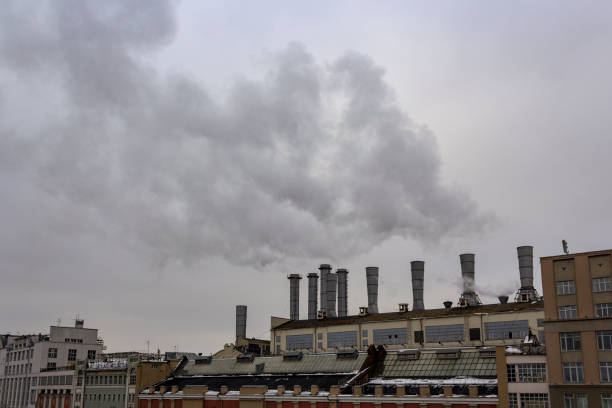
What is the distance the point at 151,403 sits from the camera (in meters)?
90.0

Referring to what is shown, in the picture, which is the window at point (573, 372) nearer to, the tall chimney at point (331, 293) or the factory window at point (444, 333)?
the factory window at point (444, 333)

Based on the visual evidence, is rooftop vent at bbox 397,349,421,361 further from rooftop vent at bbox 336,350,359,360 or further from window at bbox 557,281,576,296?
window at bbox 557,281,576,296

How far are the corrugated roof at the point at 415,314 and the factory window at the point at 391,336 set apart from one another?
1931 millimetres

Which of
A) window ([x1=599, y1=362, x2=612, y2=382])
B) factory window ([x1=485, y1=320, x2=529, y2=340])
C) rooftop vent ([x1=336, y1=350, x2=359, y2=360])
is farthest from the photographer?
factory window ([x1=485, y1=320, x2=529, y2=340])

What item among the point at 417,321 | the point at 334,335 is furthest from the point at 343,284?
the point at 417,321

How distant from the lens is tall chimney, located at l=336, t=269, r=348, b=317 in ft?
422

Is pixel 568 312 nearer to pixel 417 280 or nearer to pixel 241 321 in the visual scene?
pixel 417 280

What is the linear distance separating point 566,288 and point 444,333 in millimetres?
41799

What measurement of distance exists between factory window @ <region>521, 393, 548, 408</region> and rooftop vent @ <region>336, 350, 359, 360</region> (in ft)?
83.0

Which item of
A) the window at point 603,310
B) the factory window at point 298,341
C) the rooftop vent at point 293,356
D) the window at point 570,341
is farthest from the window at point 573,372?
the factory window at point 298,341

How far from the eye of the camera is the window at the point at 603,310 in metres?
55.7

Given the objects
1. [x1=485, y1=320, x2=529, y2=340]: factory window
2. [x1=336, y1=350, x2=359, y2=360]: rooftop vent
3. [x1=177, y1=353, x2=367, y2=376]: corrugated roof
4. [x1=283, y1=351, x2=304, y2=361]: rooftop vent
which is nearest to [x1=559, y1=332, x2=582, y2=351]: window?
[x1=177, y1=353, x2=367, y2=376]: corrugated roof

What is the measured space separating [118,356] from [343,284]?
45.4 metres

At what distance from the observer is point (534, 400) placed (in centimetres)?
5853
